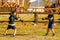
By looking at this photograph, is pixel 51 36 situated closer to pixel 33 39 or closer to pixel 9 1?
pixel 33 39

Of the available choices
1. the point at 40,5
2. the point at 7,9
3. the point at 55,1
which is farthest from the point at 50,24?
the point at 55,1

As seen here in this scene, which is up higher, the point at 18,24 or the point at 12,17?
the point at 12,17

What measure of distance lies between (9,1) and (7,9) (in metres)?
3.10

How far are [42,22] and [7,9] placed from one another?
11347 mm

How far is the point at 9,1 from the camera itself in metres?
31.5

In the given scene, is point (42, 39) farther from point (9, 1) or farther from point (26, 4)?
point (26, 4)

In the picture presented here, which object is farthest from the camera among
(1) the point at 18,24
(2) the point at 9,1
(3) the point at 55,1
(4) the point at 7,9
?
(3) the point at 55,1

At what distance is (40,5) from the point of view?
113 feet

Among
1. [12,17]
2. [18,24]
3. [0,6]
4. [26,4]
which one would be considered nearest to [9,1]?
[0,6]

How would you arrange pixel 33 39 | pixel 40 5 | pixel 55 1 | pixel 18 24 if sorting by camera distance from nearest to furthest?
pixel 33 39
pixel 18 24
pixel 40 5
pixel 55 1

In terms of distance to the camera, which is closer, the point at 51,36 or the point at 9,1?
the point at 51,36

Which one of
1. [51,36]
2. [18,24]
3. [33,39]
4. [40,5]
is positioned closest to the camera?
[33,39]

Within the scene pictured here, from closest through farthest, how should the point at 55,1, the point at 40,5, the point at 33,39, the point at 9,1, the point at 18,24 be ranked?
the point at 33,39
the point at 18,24
the point at 9,1
the point at 40,5
the point at 55,1

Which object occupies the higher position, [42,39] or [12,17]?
[12,17]
